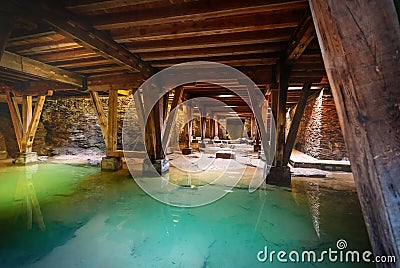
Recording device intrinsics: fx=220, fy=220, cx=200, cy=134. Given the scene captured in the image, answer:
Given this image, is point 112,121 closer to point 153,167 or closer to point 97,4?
point 153,167

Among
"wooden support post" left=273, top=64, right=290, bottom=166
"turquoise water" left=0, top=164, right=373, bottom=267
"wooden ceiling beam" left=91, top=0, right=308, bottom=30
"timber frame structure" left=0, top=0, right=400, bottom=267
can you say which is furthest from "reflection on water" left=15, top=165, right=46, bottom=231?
"wooden support post" left=273, top=64, right=290, bottom=166

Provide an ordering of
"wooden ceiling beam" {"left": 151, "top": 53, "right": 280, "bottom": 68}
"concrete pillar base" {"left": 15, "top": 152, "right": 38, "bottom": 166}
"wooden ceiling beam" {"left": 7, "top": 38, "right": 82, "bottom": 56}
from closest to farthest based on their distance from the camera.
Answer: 1. "wooden ceiling beam" {"left": 7, "top": 38, "right": 82, "bottom": 56}
2. "wooden ceiling beam" {"left": 151, "top": 53, "right": 280, "bottom": 68}
3. "concrete pillar base" {"left": 15, "top": 152, "right": 38, "bottom": 166}

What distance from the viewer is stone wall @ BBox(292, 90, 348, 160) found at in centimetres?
602

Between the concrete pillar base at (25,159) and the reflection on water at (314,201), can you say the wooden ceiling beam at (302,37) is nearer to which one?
the reflection on water at (314,201)

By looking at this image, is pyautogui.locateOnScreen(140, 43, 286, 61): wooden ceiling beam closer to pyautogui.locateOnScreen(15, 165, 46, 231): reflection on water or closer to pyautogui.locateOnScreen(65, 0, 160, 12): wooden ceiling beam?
pyautogui.locateOnScreen(65, 0, 160, 12): wooden ceiling beam

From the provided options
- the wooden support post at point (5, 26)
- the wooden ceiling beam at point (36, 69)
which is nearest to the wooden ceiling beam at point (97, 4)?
the wooden support post at point (5, 26)

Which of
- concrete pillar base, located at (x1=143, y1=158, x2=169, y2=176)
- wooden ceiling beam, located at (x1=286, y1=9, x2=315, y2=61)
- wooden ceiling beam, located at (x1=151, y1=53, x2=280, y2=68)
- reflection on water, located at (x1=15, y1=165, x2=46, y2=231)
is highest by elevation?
wooden ceiling beam, located at (x1=151, y1=53, x2=280, y2=68)

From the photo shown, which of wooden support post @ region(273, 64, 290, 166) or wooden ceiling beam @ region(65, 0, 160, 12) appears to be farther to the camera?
wooden support post @ region(273, 64, 290, 166)

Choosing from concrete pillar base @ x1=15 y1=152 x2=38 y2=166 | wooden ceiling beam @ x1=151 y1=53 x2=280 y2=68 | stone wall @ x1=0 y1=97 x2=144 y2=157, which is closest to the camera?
wooden ceiling beam @ x1=151 y1=53 x2=280 y2=68

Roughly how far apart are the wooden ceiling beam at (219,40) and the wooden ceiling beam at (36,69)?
1.85m

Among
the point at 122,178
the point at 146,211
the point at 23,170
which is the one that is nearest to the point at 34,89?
the point at 23,170

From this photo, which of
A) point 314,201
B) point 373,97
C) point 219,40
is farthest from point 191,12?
point 314,201

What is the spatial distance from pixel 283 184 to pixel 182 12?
3065mm

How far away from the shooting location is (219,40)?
2.83m
